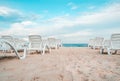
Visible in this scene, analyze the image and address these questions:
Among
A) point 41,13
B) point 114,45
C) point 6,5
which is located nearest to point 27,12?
point 41,13

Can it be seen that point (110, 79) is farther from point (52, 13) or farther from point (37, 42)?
point (52, 13)

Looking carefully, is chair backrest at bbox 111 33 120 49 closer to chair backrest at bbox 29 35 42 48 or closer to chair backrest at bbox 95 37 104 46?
chair backrest at bbox 29 35 42 48

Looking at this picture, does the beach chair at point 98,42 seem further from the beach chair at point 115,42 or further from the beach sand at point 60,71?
the beach sand at point 60,71

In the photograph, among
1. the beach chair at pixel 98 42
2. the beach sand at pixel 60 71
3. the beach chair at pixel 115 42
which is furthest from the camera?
the beach chair at pixel 98 42

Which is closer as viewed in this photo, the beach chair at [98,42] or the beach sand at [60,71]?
the beach sand at [60,71]

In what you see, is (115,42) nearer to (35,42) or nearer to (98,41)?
(35,42)

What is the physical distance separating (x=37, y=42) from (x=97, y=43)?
9098 mm

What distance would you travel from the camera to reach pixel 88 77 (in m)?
3.53

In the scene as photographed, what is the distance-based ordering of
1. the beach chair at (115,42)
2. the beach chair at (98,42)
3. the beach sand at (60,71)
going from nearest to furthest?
the beach sand at (60,71) < the beach chair at (115,42) < the beach chair at (98,42)

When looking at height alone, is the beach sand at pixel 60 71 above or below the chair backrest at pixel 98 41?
below

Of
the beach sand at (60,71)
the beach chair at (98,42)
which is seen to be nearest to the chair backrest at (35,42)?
the beach sand at (60,71)

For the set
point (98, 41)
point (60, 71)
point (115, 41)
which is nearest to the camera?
point (60, 71)

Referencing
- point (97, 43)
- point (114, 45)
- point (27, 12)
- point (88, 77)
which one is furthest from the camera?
point (27, 12)

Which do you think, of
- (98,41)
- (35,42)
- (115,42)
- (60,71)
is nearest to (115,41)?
(115,42)
